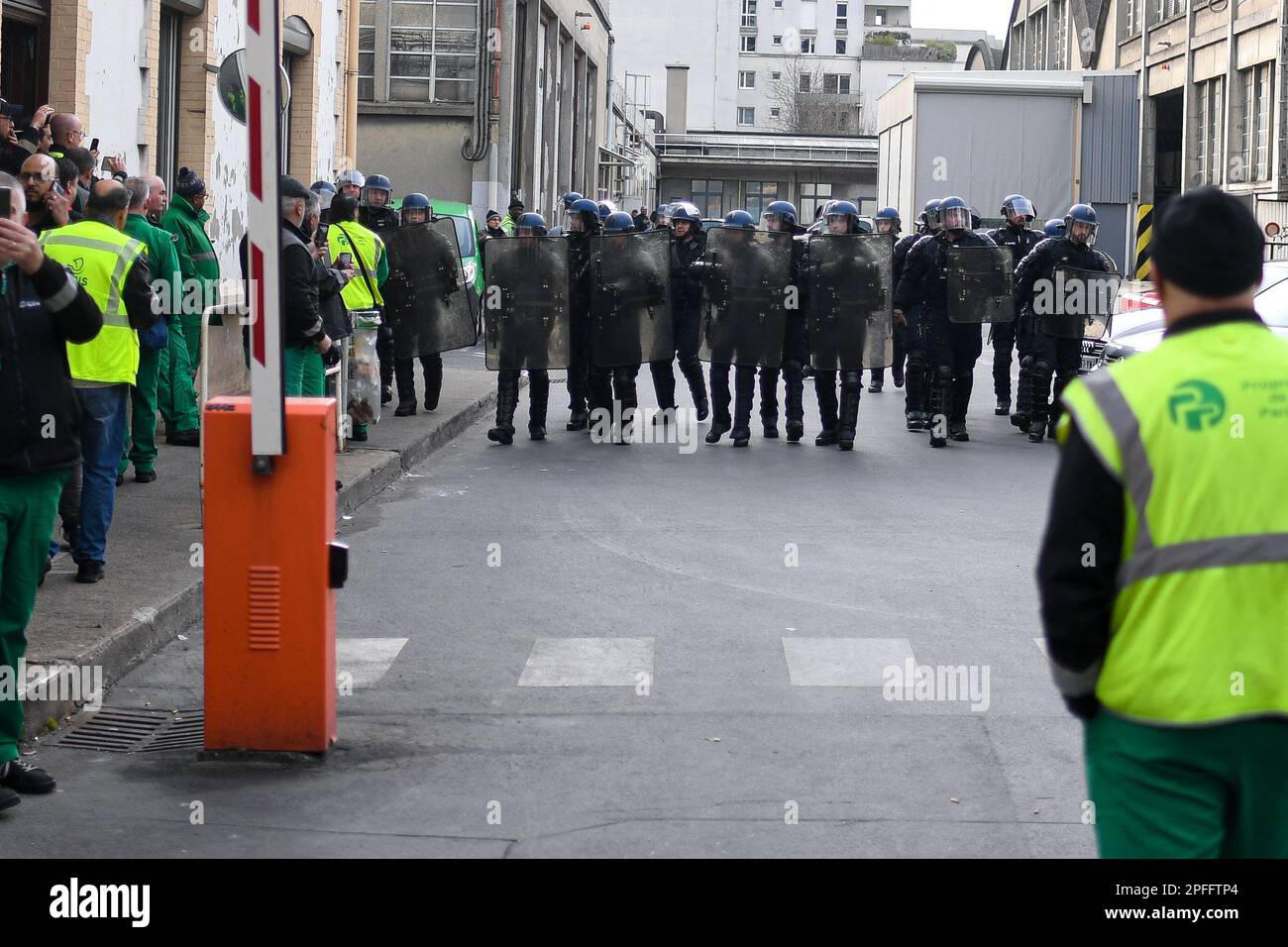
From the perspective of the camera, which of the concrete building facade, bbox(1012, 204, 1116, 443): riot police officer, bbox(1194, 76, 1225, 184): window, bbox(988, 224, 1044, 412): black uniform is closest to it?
the concrete building facade

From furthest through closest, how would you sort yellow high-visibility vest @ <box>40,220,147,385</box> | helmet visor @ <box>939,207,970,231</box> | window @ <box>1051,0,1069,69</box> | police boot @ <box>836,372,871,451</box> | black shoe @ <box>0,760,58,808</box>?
window @ <box>1051,0,1069,69</box>, helmet visor @ <box>939,207,970,231</box>, police boot @ <box>836,372,871,451</box>, yellow high-visibility vest @ <box>40,220,147,385</box>, black shoe @ <box>0,760,58,808</box>

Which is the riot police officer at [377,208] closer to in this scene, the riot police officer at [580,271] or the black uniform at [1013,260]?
the riot police officer at [580,271]

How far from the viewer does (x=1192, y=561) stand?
125 inches

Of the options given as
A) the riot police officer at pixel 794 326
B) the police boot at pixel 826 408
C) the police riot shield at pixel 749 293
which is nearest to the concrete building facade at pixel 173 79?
the police riot shield at pixel 749 293

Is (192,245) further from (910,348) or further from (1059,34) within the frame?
(1059,34)

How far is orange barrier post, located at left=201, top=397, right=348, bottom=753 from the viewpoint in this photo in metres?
6.14

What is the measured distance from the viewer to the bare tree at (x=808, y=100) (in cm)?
11038

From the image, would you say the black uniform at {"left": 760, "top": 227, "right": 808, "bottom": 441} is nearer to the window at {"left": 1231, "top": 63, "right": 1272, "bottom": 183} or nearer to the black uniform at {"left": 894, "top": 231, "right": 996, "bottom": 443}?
the black uniform at {"left": 894, "top": 231, "right": 996, "bottom": 443}

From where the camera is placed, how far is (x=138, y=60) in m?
17.1

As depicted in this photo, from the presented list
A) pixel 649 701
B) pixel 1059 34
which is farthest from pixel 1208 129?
pixel 649 701

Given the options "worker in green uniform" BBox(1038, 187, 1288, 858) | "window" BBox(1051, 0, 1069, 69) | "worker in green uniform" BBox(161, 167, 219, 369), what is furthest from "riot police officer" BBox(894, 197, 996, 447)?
"window" BBox(1051, 0, 1069, 69)

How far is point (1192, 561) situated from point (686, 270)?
43.1 ft

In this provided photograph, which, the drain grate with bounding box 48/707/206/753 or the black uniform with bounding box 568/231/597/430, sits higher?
the black uniform with bounding box 568/231/597/430

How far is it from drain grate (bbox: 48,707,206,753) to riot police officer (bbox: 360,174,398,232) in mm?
9440
